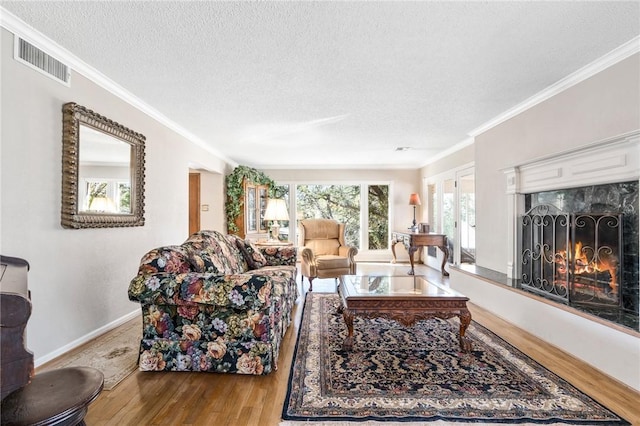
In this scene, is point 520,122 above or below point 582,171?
above

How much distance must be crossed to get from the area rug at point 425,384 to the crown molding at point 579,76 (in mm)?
2338

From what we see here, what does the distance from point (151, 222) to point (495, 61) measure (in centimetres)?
381

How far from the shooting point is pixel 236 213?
22.3ft

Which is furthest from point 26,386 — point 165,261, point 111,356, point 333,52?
point 333,52

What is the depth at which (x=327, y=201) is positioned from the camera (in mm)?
8078

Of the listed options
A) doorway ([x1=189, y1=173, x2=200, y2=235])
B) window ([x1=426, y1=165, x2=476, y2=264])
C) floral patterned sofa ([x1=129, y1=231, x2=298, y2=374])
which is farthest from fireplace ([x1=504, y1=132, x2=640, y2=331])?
doorway ([x1=189, y1=173, x2=200, y2=235])

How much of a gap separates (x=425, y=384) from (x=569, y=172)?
7.51 feet

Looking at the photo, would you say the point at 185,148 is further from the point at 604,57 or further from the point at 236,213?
the point at 604,57

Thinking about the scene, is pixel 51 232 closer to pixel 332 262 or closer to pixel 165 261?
pixel 165 261

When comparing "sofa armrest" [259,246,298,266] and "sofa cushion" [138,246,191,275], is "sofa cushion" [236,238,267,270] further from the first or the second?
"sofa cushion" [138,246,191,275]

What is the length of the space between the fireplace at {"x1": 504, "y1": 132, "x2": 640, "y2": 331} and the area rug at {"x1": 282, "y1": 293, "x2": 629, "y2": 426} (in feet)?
2.36

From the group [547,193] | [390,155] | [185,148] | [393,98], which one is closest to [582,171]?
[547,193]

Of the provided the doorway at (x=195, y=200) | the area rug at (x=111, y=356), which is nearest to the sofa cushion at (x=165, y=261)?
the area rug at (x=111, y=356)

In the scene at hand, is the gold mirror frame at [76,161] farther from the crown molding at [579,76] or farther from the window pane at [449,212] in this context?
the window pane at [449,212]
